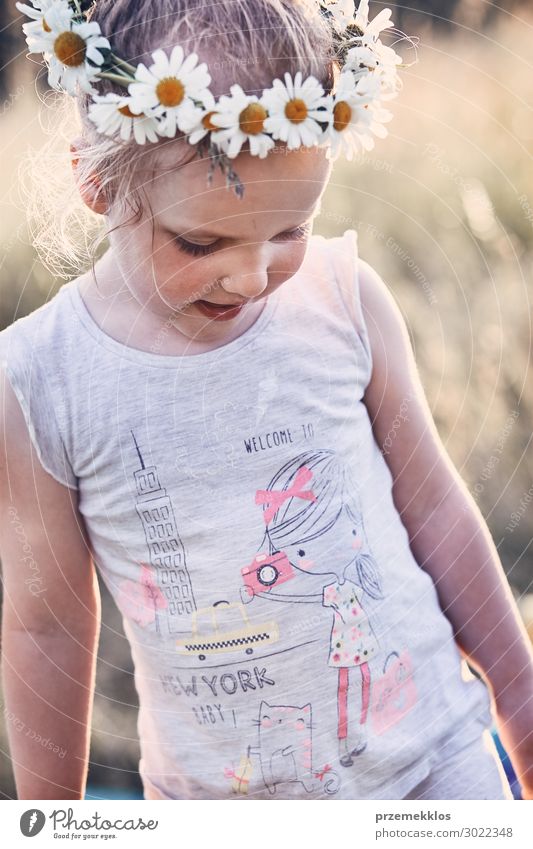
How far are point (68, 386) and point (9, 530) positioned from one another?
0.12 m

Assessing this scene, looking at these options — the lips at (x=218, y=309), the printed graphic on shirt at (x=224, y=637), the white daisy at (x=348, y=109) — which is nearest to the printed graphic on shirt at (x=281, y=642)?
the printed graphic on shirt at (x=224, y=637)

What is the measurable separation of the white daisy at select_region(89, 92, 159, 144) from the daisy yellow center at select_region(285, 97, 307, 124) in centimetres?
8

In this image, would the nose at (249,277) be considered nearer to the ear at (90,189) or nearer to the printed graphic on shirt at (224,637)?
the ear at (90,189)

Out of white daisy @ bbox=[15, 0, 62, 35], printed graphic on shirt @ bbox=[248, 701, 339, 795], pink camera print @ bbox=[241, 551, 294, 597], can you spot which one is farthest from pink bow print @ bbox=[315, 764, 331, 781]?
white daisy @ bbox=[15, 0, 62, 35]

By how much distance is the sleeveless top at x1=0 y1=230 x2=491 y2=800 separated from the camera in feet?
2.01

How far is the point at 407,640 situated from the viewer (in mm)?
657

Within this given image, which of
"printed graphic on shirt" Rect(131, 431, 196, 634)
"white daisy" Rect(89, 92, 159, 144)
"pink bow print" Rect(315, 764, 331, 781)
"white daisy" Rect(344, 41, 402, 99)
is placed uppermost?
"white daisy" Rect(344, 41, 402, 99)

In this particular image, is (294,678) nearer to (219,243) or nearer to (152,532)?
(152,532)

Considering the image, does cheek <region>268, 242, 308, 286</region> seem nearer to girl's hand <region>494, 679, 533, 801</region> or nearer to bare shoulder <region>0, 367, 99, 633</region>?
bare shoulder <region>0, 367, 99, 633</region>

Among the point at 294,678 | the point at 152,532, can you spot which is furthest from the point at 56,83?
the point at 294,678

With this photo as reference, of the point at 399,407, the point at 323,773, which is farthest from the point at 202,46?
the point at 323,773

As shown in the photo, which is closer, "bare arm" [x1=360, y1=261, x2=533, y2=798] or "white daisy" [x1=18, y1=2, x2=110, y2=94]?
"white daisy" [x1=18, y1=2, x2=110, y2=94]

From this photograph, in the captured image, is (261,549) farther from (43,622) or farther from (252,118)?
(252,118)

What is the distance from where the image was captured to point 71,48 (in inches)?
20.9
